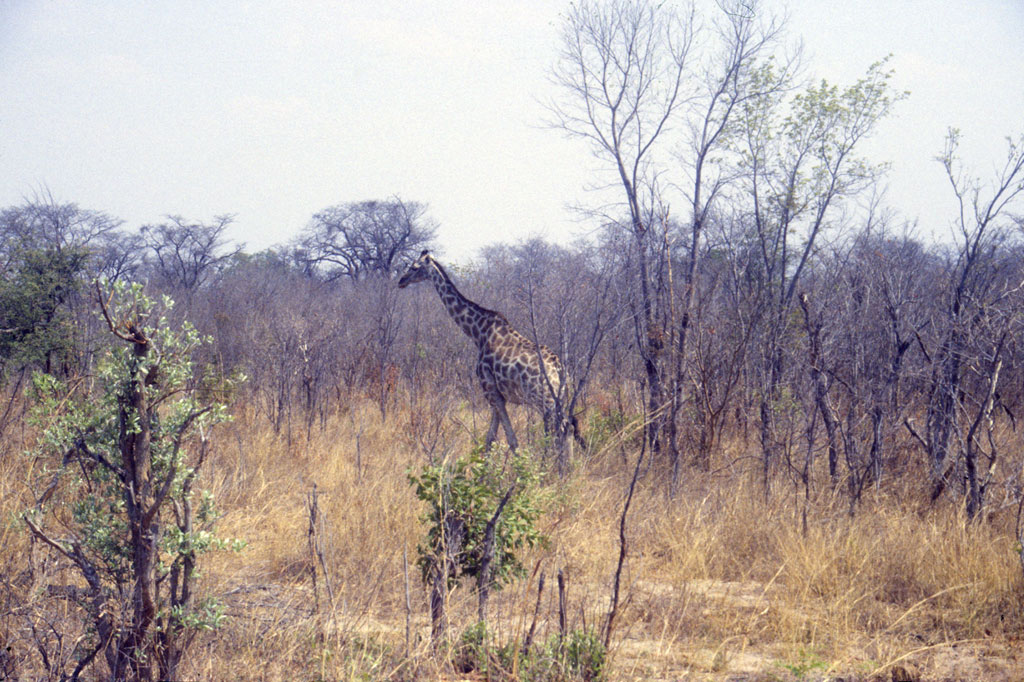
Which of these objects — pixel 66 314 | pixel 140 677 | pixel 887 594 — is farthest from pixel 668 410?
pixel 66 314

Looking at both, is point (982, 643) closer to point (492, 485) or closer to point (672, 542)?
point (672, 542)

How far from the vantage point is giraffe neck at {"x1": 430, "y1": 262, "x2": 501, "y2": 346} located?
7.66 metres

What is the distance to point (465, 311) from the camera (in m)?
7.92

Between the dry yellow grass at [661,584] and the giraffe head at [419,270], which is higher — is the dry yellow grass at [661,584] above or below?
below

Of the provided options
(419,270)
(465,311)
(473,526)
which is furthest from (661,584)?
(419,270)

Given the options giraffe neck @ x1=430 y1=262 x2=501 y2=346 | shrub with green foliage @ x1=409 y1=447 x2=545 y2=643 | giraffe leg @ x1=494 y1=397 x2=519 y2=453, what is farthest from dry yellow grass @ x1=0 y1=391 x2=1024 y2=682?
giraffe neck @ x1=430 y1=262 x2=501 y2=346

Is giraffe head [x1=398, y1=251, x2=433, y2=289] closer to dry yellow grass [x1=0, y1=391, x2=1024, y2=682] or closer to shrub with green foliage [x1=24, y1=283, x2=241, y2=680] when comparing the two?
dry yellow grass [x1=0, y1=391, x2=1024, y2=682]

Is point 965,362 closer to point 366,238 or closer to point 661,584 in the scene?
point 661,584

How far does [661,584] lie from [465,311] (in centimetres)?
418

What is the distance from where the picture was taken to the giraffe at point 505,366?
673cm

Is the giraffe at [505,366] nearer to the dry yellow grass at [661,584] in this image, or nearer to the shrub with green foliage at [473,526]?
the dry yellow grass at [661,584]

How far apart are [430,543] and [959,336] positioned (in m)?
4.17

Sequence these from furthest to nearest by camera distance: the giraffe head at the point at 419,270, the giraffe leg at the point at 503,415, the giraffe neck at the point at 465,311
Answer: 1. the giraffe head at the point at 419,270
2. the giraffe neck at the point at 465,311
3. the giraffe leg at the point at 503,415

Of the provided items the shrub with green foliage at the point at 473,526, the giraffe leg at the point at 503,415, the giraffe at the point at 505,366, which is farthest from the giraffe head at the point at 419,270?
the shrub with green foliage at the point at 473,526
